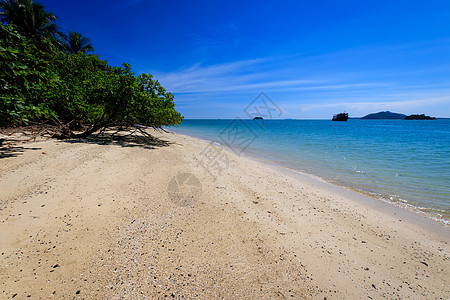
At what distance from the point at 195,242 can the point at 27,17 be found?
33162mm

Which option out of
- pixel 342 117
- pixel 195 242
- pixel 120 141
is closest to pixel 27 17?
pixel 120 141

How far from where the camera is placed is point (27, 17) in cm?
2078

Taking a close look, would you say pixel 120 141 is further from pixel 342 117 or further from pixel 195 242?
pixel 342 117

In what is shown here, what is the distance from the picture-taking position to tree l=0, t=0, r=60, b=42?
→ 20000 mm

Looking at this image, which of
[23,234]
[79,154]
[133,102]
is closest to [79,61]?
[133,102]

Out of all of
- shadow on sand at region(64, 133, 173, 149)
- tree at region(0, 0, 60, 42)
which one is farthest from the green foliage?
tree at region(0, 0, 60, 42)

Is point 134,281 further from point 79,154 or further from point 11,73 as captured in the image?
point 11,73

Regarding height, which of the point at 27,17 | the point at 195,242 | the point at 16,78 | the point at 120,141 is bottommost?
the point at 195,242

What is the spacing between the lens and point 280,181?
7.43m

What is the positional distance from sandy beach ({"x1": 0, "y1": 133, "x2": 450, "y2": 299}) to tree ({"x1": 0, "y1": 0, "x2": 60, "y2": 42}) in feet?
87.1

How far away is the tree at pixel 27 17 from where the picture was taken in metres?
20.0

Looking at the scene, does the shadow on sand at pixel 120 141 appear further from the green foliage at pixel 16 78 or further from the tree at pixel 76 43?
the tree at pixel 76 43

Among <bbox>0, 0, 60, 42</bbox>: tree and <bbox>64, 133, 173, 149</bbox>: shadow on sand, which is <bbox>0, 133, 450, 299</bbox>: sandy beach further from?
<bbox>0, 0, 60, 42</bbox>: tree

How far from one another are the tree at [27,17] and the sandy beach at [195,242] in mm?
26555
